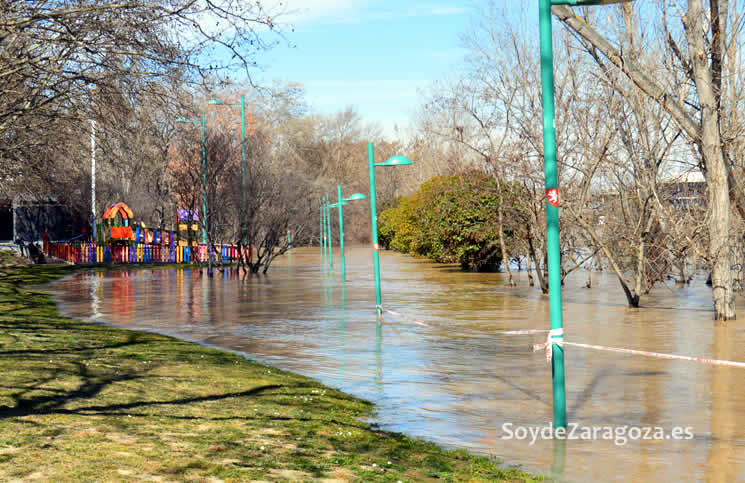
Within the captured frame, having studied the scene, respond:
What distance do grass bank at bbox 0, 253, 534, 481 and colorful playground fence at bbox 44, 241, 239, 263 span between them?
1207 inches

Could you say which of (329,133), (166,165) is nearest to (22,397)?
(166,165)

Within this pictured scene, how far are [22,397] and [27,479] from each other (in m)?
2.69

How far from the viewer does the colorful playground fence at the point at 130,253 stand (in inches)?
1649

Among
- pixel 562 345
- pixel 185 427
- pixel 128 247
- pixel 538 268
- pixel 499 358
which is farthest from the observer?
pixel 128 247

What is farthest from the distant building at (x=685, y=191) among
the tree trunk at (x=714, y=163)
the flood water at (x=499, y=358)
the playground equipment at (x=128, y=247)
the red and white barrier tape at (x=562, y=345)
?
the playground equipment at (x=128, y=247)

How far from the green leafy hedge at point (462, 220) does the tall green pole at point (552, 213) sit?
2083 cm

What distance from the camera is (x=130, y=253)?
140 ft

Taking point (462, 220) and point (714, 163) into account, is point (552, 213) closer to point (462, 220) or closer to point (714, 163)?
point (714, 163)

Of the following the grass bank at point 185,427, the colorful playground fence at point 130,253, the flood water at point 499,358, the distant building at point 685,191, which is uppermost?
the distant building at point 685,191

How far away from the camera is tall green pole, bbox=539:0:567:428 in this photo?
7.74m

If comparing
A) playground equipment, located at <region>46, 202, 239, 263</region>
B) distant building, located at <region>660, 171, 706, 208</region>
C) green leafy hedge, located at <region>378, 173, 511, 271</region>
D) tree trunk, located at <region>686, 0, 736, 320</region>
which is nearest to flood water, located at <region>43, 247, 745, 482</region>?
tree trunk, located at <region>686, 0, 736, 320</region>

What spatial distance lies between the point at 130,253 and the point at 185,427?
37355 millimetres

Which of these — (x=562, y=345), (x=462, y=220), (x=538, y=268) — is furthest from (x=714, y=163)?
(x=462, y=220)

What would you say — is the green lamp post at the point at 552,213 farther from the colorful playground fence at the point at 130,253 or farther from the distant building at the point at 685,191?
the colorful playground fence at the point at 130,253
